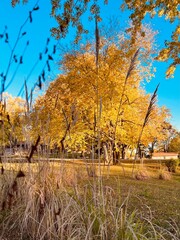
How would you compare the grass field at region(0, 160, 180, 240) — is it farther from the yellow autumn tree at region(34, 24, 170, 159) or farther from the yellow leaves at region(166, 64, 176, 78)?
the yellow autumn tree at region(34, 24, 170, 159)

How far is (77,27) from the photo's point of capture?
597 cm

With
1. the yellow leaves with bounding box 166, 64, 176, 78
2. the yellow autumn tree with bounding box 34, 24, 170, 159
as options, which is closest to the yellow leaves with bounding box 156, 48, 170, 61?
the yellow leaves with bounding box 166, 64, 176, 78

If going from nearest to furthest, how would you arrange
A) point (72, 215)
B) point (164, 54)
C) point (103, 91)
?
point (72, 215) < point (164, 54) < point (103, 91)

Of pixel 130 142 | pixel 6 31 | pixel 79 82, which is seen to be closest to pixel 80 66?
pixel 79 82

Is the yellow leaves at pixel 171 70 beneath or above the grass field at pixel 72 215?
above

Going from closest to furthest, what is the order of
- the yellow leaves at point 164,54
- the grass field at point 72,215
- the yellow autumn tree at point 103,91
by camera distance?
the grass field at point 72,215
the yellow leaves at point 164,54
the yellow autumn tree at point 103,91

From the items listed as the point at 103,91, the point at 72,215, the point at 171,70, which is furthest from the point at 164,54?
the point at 72,215

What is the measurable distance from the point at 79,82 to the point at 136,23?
22.6 feet

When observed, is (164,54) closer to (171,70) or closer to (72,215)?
(171,70)

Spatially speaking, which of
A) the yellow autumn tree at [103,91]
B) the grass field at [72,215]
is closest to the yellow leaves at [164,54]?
the yellow autumn tree at [103,91]

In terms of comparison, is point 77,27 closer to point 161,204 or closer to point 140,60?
point 161,204

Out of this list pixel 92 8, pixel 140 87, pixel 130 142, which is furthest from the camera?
pixel 140 87

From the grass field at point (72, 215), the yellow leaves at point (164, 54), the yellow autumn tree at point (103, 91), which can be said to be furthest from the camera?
the yellow autumn tree at point (103, 91)

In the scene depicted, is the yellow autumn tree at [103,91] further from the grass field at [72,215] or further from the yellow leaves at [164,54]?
the grass field at [72,215]
